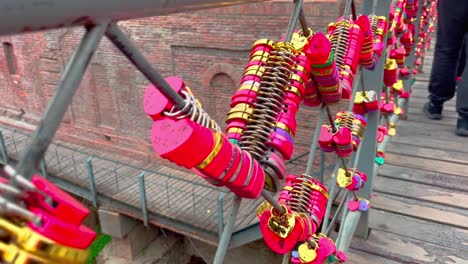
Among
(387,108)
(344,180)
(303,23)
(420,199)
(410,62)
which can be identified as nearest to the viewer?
(303,23)

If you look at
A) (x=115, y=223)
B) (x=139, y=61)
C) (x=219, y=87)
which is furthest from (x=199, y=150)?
(x=219, y=87)

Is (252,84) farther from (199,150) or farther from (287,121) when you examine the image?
(199,150)

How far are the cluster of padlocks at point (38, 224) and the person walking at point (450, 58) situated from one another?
8.78 ft

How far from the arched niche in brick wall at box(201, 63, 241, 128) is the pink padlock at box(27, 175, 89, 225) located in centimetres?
715

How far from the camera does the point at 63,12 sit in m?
0.38

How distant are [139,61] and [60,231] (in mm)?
221

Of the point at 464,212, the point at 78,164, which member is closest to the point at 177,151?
the point at 464,212

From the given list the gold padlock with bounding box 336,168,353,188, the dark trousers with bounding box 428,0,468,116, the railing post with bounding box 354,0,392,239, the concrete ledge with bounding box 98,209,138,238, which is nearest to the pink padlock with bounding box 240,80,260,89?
the gold padlock with bounding box 336,168,353,188

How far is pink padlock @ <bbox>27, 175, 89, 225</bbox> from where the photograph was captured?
0.41m

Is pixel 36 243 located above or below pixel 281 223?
above

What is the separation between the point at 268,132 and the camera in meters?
0.83

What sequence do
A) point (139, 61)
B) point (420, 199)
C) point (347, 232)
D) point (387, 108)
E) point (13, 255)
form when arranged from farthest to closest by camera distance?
point (387, 108) < point (420, 199) < point (347, 232) < point (139, 61) < point (13, 255)

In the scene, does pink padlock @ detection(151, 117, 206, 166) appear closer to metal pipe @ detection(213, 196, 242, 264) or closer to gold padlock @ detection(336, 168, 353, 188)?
metal pipe @ detection(213, 196, 242, 264)

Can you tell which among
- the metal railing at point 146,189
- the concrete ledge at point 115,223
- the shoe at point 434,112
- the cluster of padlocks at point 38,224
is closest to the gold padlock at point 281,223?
the cluster of padlocks at point 38,224
